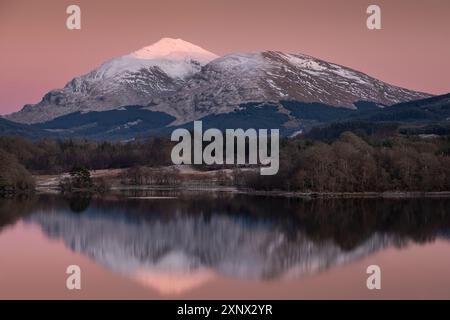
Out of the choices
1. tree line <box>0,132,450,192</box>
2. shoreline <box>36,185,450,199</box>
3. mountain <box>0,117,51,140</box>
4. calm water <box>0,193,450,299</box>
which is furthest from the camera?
mountain <box>0,117,51,140</box>

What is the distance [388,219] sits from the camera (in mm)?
39938

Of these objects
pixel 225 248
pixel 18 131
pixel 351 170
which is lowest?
pixel 225 248

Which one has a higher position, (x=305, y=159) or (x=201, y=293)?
(x=305, y=159)

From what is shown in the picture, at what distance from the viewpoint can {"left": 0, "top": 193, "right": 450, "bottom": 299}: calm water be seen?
2341 centimetres

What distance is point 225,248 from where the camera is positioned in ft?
107

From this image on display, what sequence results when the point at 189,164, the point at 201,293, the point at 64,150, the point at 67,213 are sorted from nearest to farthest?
the point at 201,293
the point at 67,213
the point at 189,164
the point at 64,150

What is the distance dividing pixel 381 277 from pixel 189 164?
179 ft

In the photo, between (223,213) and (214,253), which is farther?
(223,213)

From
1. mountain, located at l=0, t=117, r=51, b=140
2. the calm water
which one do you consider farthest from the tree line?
mountain, located at l=0, t=117, r=51, b=140

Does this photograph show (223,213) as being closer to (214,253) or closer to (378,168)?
(214,253)

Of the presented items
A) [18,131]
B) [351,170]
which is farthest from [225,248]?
[18,131]

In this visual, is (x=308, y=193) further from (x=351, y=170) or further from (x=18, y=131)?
(x=18, y=131)

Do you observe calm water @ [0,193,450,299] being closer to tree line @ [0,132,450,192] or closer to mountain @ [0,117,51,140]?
tree line @ [0,132,450,192]

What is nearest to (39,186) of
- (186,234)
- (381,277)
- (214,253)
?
(186,234)
